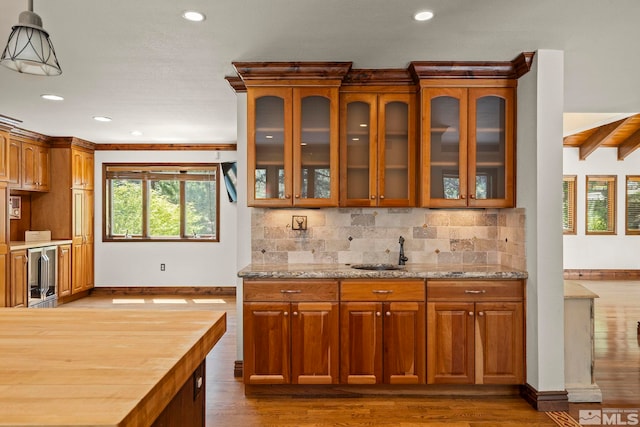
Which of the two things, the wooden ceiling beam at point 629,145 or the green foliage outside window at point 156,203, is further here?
the wooden ceiling beam at point 629,145

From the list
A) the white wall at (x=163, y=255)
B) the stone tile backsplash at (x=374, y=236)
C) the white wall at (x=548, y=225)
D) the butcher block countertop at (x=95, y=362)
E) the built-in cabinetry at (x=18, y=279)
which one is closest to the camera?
the butcher block countertop at (x=95, y=362)

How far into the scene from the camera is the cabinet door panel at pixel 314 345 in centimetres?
306

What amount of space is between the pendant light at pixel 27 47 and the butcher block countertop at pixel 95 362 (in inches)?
35.2

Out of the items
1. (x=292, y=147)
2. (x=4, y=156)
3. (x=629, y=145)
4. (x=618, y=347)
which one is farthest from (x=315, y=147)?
(x=629, y=145)

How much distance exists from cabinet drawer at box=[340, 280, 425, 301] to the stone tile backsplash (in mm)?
591

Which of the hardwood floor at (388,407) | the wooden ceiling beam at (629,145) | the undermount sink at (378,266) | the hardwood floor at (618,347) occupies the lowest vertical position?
the hardwood floor at (388,407)

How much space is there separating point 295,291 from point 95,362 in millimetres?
2085

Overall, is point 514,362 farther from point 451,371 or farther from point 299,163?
point 299,163

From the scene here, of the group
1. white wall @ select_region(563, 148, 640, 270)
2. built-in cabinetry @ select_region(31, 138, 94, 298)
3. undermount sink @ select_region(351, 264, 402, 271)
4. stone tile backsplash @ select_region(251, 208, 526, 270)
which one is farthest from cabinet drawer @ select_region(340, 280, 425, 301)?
white wall @ select_region(563, 148, 640, 270)

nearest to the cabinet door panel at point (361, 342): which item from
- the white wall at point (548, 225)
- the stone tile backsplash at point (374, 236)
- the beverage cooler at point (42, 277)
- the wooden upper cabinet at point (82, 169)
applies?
the stone tile backsplash at point (374, 236)

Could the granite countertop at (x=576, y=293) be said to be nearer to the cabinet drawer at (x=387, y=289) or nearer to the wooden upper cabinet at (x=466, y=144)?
the wooden upper cabinet at (x=466, y=144)

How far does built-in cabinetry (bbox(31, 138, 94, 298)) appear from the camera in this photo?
6262mm

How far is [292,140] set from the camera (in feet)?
10.9

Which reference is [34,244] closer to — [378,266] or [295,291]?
[295,291]
